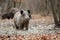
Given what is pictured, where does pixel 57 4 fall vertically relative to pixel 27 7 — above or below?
above

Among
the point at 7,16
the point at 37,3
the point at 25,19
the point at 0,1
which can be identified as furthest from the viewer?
the point at 0,1

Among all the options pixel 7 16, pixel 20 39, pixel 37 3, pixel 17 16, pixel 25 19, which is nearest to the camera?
pixel 20 39

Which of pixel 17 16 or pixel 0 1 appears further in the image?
pixel 0 1

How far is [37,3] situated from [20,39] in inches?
559

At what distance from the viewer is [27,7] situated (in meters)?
24.2

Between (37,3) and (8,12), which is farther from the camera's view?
(8,12)

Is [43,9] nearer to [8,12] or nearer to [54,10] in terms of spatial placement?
[8,12]

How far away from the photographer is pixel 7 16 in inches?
928

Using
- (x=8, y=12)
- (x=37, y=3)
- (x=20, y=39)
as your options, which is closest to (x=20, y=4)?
(x=8, y=12)

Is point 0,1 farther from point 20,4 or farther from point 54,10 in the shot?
point 54,10

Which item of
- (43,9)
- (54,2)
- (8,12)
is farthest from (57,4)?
(8,12)

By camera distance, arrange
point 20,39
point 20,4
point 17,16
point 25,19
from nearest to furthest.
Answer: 1. point 20,39
2. point 25,19
3. point 17,16
4. point 20,4

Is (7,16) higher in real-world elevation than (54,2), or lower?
lower

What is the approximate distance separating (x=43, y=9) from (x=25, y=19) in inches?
485
